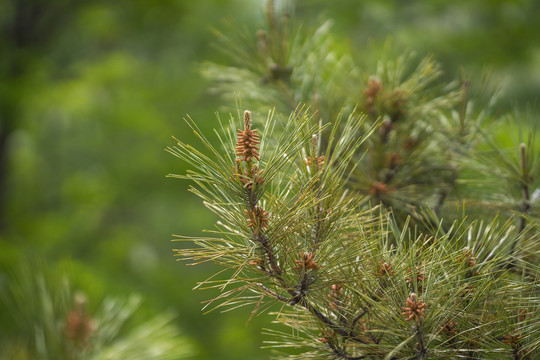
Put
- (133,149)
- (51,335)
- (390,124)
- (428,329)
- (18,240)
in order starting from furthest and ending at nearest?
(133,149) → (18,240) → (51,335) → (390,124) → (428,329)

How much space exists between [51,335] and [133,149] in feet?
10.5

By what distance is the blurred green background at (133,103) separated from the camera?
3.00m

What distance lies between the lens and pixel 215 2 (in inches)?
130

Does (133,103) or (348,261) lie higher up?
(348,261)

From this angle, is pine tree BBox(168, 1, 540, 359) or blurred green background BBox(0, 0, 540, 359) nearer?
pine tree BBox(168, 1, 540, 359)

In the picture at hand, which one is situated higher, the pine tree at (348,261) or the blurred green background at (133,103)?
the pine tree at (348,261)

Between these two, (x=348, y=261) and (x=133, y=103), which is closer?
(x=348, y=261)

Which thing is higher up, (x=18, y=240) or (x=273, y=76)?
(x=273, y=76)

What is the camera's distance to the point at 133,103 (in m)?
3.74

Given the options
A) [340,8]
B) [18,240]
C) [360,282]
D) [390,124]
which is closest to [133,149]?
[18,240]

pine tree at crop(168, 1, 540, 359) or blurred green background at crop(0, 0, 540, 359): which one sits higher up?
pine tree at crop(168, 1, 540, 359)

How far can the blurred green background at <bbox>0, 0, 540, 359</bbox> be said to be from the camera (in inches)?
118

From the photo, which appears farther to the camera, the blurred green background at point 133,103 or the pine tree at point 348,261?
the blurred green background at point 133,103

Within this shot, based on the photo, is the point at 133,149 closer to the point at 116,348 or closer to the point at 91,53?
the point at 91,53
